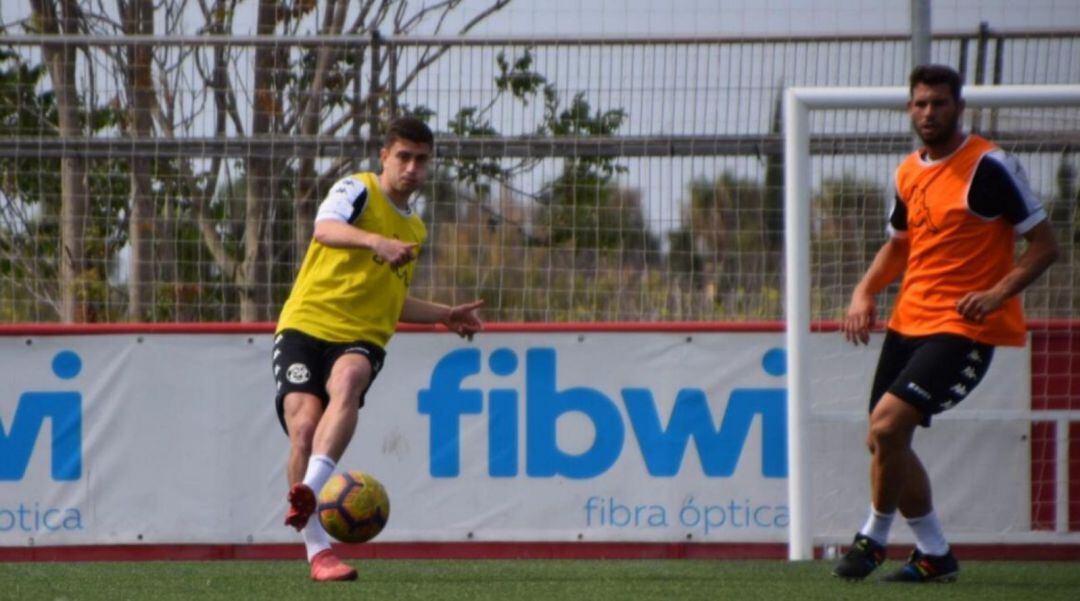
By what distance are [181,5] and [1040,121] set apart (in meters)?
5.96

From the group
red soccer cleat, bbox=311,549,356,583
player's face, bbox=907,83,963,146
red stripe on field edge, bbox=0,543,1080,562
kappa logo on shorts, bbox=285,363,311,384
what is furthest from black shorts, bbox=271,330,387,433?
player's face, bbox=907,83,963,146

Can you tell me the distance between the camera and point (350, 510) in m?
6.28

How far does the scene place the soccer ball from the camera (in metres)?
6.27

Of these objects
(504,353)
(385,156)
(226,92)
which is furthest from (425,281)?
(385,156)

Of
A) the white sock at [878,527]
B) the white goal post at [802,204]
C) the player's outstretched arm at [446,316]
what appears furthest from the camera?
the white goal post at [802,204]

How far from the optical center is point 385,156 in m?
6.78

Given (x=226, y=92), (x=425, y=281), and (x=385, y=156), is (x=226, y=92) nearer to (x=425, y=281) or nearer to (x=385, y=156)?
(x=425, y=281)

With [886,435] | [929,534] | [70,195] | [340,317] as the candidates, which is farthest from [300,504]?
[70,195]

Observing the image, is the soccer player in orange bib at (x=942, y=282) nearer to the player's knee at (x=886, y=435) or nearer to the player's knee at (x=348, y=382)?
the player's knee at (x=886, y=435)

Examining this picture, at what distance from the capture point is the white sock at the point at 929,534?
21.5ft

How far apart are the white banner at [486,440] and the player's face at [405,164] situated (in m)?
2.01

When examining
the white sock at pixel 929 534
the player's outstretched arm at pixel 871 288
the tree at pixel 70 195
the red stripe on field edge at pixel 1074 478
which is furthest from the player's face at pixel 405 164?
the red stripe on field edge at pixel 1074 478

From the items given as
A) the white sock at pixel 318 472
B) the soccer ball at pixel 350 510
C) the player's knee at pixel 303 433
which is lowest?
the soccer ball at pixel 350 510

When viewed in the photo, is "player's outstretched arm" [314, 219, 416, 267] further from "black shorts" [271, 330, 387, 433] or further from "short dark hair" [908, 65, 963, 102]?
"short dark hair" [908, 65, 963, 102]
